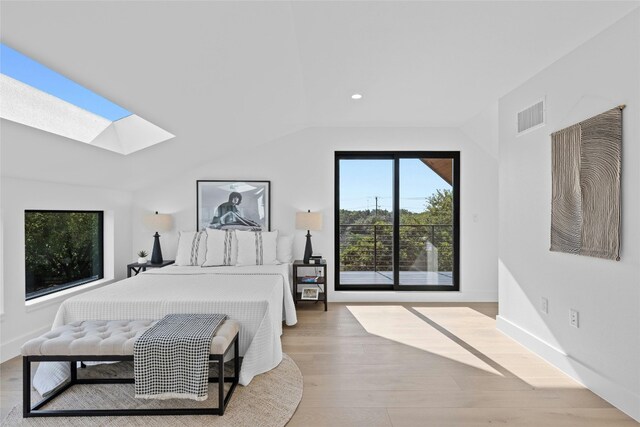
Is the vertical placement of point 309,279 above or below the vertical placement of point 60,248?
below

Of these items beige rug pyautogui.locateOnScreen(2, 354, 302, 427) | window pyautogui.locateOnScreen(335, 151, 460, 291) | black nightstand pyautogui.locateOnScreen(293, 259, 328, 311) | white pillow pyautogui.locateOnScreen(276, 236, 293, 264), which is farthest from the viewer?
window pyautogui.locateOnScreen(335, 151, 460, 291)

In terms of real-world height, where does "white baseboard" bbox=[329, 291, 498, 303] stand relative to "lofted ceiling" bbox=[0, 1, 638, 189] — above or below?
below

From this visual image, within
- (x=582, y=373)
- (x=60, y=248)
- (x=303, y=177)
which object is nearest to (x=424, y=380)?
(x=582, y=373)

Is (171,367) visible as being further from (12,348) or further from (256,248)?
(256,248)

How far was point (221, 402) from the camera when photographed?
2047mm

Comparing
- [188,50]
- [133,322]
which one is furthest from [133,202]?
[188,50]

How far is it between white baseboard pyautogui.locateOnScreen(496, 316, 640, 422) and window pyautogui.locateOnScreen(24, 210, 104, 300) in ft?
15.4

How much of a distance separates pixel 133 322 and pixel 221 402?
2.89 feet

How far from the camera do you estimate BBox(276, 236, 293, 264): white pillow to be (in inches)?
173

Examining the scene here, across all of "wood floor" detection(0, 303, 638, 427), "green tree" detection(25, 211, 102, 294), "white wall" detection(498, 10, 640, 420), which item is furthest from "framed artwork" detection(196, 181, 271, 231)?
"white wall" detection(498, 10, 640, 420)

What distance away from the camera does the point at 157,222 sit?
14.8 ft

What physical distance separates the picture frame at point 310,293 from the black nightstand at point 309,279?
0.04m

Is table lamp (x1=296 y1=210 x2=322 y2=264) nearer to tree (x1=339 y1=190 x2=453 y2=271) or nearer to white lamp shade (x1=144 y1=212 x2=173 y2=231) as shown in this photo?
tree (x1=339 y1=190 x2=453 y2=271)

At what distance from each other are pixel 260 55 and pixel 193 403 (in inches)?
93.8
